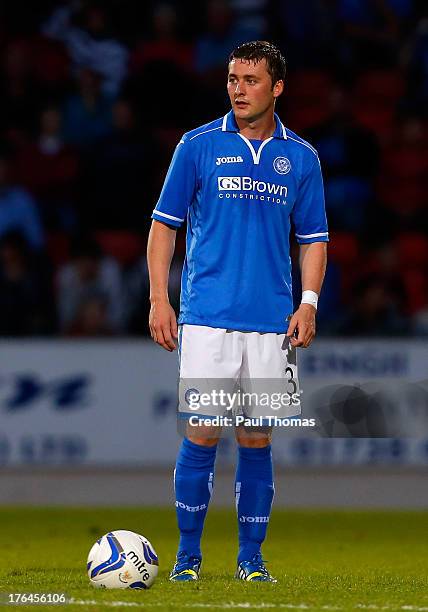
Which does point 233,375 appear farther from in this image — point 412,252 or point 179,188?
point 412,252

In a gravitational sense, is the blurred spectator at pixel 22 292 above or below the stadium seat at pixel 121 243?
below

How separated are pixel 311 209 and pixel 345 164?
7559 millimetres

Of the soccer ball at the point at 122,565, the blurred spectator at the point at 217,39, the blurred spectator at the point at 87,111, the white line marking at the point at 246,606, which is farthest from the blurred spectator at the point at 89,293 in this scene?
the white line marking at the point at 246,606

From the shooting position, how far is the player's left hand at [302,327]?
564 centimetres

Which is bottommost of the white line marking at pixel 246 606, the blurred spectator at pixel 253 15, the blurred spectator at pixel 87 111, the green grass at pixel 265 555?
the green grass at pixel 265 555

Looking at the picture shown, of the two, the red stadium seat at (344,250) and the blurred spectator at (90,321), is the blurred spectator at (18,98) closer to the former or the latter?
the blurred spectator at (90,321)

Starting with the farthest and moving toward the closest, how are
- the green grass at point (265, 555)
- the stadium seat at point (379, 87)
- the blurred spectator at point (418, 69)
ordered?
the stadium seat at point (379, 87) → the blurred spectator at point (418, 69) → the green grass at point (265, 555)

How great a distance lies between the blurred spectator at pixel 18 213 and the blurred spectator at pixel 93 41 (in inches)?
75.9

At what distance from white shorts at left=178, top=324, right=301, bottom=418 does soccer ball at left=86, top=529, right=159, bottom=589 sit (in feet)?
1.95

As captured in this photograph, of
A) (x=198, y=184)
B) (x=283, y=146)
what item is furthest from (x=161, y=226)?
(x=283, y=146)

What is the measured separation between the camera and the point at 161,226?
19.0ft

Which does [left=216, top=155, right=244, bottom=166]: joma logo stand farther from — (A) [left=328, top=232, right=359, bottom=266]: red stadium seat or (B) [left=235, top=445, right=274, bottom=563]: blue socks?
(A) [left=328, top=232, right=359, bottom=266]: red stadium seat

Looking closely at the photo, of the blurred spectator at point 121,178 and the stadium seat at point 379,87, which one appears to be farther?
the stadium seat at point 379,87

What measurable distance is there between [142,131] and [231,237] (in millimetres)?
7668
